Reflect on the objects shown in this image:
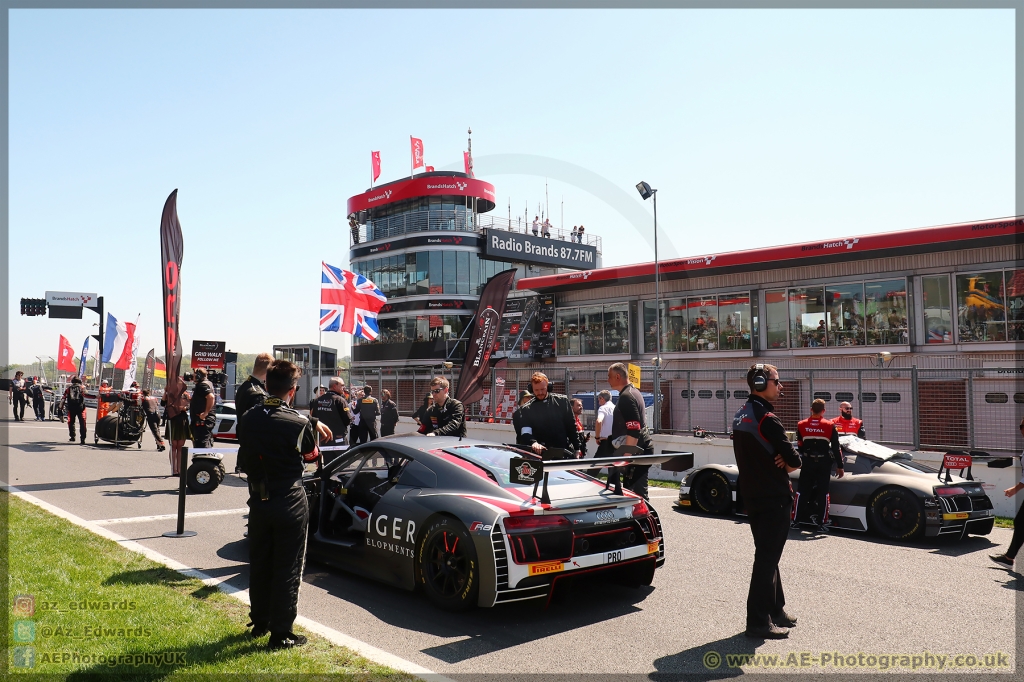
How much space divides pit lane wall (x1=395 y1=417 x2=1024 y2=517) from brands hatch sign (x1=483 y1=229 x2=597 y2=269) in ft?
87.3

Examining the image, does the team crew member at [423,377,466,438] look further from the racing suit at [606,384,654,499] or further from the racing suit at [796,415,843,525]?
the racing suit at [796,415,843,525]

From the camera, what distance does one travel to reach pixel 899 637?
4781mm

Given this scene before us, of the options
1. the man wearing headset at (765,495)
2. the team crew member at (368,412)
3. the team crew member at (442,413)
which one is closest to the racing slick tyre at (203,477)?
the team crew member at (368,412)

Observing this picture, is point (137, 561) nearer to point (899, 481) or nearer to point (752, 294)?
point (899, 481)

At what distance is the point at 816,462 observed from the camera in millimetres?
8617

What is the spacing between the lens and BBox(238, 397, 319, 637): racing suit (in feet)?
14.4

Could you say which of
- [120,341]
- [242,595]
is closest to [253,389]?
[242,595]

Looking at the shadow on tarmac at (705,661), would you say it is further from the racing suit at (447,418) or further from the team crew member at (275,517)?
the racing suit at (447,418)

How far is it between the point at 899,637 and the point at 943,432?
28.6 feet

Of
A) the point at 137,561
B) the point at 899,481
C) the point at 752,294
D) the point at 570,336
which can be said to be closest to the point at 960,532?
the point at 899,481

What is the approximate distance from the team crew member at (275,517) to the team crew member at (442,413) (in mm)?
4889

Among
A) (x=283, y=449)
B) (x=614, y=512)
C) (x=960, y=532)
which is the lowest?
(x=960, y=532)

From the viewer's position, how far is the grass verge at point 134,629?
155 inches

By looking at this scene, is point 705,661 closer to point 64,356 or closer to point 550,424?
point 550,424
